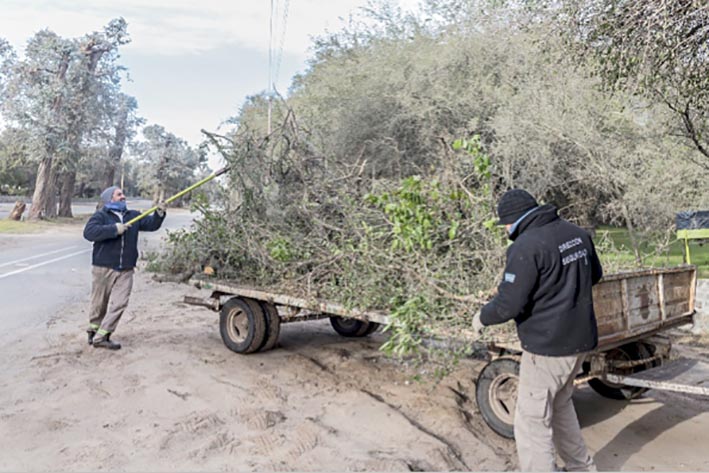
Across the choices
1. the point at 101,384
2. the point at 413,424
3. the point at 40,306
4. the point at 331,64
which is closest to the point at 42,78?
the point at 331,64

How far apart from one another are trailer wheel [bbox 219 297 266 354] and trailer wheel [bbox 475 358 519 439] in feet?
9.18

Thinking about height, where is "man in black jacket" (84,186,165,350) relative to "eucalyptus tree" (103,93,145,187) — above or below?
below

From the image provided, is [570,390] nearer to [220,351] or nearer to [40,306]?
[220,351]

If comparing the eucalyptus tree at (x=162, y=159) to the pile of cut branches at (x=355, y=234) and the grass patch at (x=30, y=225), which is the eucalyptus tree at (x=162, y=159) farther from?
the pile of cut branches at (x=355, y=234)

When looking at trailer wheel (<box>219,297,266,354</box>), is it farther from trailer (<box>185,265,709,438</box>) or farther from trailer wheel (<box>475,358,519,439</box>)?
trailer wheel (<box>475,358,519,439</box>)

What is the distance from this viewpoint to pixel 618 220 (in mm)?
14734

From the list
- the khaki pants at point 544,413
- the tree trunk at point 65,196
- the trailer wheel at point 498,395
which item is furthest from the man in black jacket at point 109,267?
the tree trunk at point 65,196

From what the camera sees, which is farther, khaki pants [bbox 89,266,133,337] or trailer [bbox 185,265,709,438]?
khaki pants [bbox 89,266,133,337]

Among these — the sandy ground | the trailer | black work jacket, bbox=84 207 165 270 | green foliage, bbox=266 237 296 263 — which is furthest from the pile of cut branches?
the sandy ground

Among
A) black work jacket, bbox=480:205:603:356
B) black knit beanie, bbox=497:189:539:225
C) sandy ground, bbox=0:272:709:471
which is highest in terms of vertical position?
black knit beanie, bbox=497:189:539:225

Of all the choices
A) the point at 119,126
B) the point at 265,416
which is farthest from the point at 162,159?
the point at 265,416

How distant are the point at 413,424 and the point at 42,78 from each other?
3495cm

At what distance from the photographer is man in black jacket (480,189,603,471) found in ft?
11.5

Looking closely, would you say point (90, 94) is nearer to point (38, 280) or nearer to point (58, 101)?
point (58, 101)
